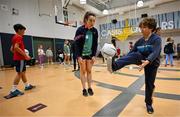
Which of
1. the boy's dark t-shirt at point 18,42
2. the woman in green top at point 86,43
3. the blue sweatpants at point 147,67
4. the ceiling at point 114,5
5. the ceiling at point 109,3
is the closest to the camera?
the blue sweatpants at point 147,67

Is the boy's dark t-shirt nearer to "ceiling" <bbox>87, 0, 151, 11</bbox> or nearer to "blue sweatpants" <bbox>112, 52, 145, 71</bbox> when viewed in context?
"blue sweatpants" <bbox>112, 52, 145, 71</bbox>

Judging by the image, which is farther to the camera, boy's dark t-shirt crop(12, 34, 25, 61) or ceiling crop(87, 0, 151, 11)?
ceiling crop(87, 0, 151, 11)

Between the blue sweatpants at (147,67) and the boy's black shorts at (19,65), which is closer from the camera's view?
the blue sweatpants at (147,67)

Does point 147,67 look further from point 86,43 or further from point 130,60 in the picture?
point 86,43

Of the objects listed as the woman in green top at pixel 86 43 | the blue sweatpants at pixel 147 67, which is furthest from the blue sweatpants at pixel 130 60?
the woman in green top at pixel 86 43

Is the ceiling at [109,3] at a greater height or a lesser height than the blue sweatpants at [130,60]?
greater

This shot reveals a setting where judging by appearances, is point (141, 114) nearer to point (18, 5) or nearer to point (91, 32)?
point (91, 32)

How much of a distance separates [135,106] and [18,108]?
1.72 m

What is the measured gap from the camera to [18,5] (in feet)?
30.2

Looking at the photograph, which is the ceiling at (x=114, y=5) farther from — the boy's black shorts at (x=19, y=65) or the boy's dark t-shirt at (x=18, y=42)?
the boy's black shorts at (x=19, y=65)

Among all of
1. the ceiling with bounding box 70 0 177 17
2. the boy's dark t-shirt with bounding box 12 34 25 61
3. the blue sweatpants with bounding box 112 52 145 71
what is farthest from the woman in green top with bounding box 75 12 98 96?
the ceiling with bounding box 70 0 177 17

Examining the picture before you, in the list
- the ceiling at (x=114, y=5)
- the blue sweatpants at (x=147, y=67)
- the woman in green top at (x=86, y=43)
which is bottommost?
the blue sweatpants at (x=147, y=67)

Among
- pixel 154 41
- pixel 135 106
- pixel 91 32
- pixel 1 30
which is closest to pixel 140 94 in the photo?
pixel 135 106

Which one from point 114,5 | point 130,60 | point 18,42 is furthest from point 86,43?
point 114,5
